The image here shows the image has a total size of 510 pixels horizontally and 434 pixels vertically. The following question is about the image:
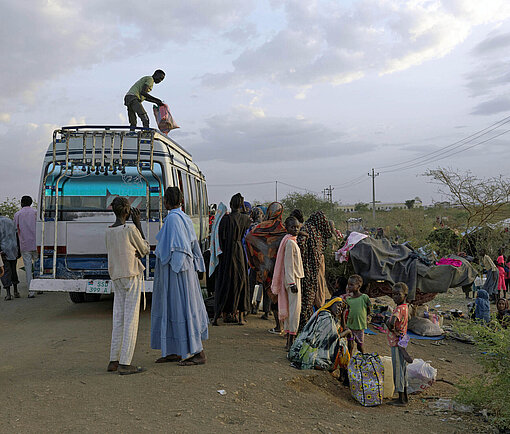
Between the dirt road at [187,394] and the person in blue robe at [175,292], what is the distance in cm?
29

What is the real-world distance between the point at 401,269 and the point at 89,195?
5053 millimetres

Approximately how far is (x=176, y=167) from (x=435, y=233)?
8996mm

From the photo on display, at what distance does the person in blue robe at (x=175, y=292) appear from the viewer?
4.91 m

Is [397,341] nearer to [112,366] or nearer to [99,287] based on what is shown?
[112,366]

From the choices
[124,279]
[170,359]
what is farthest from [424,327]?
[124,279]

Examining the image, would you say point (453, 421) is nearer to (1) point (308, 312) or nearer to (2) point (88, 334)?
(1) point (308, 312)

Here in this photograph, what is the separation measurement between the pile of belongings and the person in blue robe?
331 cm

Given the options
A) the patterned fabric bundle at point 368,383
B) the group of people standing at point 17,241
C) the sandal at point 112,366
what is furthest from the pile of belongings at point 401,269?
the group of people standing at point 17,241

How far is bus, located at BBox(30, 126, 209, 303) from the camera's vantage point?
287 inches

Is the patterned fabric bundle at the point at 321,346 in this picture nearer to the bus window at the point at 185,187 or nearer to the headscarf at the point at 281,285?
the headscarf at the point at 281,285

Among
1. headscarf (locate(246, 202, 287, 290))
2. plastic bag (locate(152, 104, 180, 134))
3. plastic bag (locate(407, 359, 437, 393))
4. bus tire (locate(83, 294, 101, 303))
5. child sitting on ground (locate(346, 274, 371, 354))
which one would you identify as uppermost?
plastic bag (locate(152, 104, 180, 134))

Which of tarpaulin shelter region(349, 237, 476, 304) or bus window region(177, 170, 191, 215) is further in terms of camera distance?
bus window region(177, 170, 191, 215)

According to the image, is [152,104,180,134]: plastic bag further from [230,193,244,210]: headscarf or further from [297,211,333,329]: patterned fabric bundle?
[297,211,333,329]: patterned fabric bundle

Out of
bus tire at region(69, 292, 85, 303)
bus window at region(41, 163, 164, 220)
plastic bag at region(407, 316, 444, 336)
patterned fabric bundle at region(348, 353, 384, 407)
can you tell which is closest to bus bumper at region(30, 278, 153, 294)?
bus window at region(41, 163, 164, 220)
